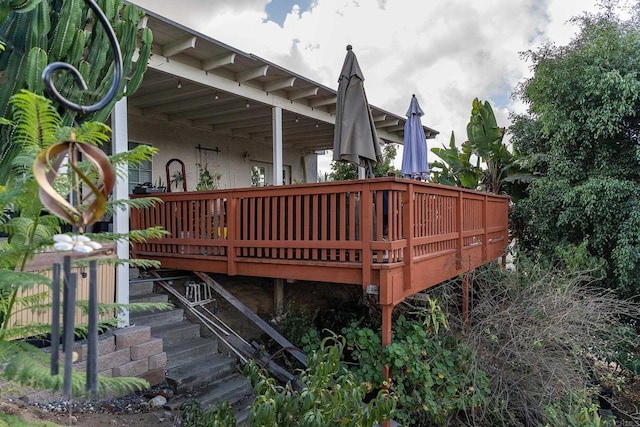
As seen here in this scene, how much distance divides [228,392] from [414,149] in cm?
496

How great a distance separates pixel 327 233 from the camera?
497cm

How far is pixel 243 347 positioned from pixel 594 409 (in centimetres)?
453

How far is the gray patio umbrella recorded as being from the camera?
6.02m

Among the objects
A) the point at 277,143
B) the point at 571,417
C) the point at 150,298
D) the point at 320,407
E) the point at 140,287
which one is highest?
the point at 277,143

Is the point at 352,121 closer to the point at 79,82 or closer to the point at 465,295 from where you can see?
the point at 465,295

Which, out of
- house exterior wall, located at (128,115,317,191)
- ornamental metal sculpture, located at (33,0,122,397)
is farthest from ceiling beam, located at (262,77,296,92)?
ornamental metal sculpture, located at (33,0,122,397)

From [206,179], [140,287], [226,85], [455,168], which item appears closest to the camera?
[140,287]

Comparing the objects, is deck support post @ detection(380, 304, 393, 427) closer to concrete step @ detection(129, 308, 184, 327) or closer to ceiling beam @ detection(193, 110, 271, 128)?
concrete step @ detection(129, 308, 184, 327)

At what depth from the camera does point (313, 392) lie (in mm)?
3217

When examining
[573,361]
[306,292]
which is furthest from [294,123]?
[573,361]

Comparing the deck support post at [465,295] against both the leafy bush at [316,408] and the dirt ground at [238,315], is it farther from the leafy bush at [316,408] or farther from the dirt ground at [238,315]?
the leafy bush at [316,408]

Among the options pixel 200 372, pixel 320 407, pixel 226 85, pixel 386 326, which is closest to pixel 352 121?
pixel 226 85

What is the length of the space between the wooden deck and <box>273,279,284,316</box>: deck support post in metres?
1.71

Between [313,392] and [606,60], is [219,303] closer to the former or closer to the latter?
[313,392]
